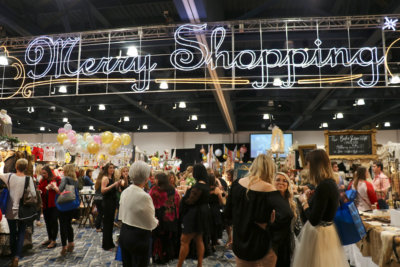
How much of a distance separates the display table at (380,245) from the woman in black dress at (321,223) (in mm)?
737

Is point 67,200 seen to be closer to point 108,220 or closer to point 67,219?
point 67,219

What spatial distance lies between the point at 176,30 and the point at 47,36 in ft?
8.57

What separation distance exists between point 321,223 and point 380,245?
1.17m

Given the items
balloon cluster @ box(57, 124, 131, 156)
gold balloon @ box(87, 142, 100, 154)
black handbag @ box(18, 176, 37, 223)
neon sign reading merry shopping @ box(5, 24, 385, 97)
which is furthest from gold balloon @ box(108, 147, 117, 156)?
black handbag @ box(18, 176, 37, 223)

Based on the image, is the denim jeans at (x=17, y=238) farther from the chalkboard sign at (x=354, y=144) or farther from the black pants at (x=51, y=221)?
the chalkboard sign at (x=354, y=144)

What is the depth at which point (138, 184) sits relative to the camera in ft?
9.85

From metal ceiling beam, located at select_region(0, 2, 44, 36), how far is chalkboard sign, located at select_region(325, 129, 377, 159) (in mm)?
7109

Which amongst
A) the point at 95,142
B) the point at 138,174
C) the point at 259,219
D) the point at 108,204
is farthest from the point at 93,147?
the point at 259,219

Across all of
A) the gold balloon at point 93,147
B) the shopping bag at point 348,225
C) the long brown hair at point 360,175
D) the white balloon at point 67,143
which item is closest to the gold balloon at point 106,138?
the gold balloon at point 93,147

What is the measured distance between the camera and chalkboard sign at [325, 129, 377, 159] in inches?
299

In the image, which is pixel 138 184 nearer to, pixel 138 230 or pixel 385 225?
pixel 138 230

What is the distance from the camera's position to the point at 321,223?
2578 millimetres

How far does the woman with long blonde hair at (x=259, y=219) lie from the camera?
2479 millimetres

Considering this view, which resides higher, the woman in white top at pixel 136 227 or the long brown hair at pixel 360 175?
the long brown hair at pixel 360 175
